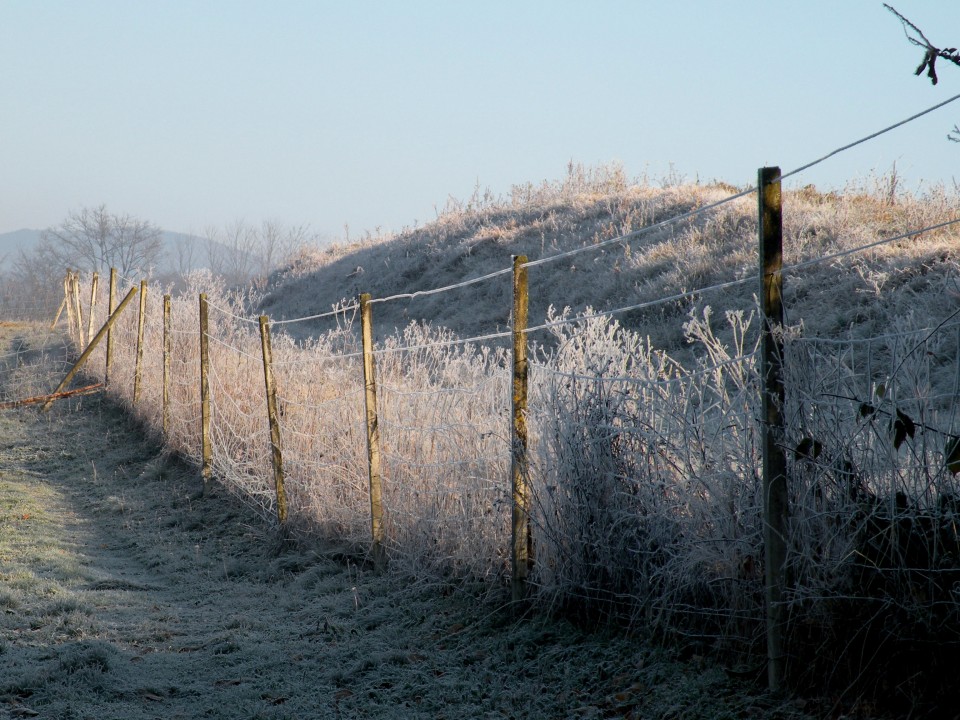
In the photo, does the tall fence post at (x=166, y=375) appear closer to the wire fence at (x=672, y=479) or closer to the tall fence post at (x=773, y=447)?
the wire fence at (x=672, y=479)

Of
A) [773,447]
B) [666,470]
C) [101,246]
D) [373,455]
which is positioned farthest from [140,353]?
[101,246]

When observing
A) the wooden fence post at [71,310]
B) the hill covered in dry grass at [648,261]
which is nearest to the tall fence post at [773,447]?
the hill covered in dry grass at [648,261]

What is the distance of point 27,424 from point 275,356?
212 inches

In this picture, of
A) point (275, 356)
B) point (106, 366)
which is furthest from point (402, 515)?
point (106, 366)

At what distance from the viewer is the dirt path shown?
3898mm

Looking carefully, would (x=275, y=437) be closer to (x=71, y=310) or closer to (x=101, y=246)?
(x=71, y=310)

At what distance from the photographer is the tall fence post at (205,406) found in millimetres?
→ 9383

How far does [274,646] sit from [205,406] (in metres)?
5.10

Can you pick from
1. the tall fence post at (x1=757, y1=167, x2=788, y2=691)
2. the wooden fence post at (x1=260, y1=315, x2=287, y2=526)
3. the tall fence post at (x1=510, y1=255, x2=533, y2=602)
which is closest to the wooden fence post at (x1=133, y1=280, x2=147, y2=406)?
the wooden fence post at (x1=260, y1=315, x2=287, y2=526)

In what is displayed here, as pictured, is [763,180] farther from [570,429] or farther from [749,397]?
[570,429]

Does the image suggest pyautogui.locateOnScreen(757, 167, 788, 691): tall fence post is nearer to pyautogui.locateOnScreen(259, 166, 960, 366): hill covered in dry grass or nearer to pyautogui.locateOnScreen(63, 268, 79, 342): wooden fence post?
pyautogui.locateOnScreen(259, 166, 960, 366): hill covered in dry grass

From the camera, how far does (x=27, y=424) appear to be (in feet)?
42.6

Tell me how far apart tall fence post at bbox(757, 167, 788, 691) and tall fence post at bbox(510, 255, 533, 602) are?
148 cm

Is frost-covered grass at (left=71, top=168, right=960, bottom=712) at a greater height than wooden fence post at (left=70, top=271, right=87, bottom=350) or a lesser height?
lesser
